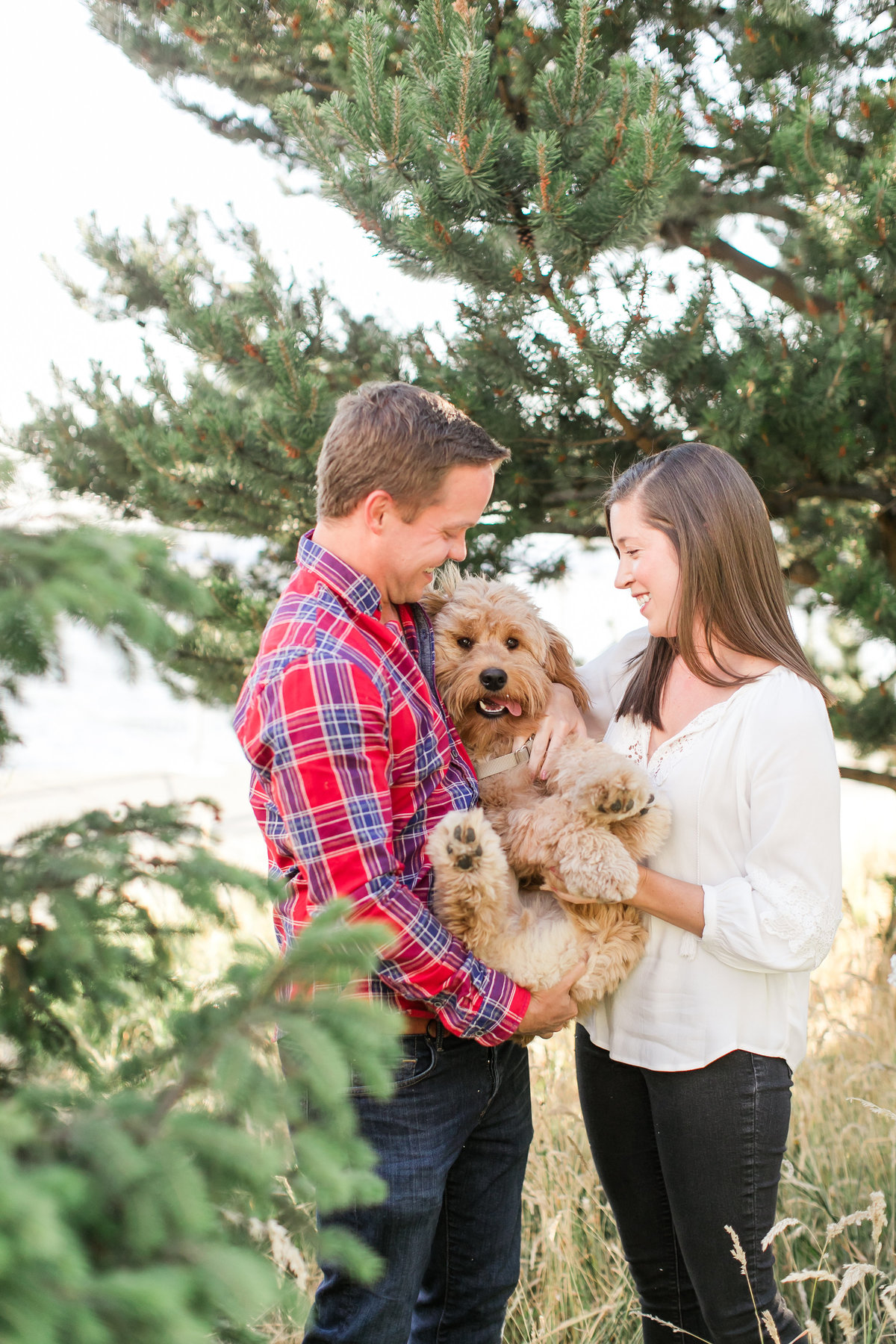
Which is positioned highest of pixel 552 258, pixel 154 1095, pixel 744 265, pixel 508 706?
pixel 744 265

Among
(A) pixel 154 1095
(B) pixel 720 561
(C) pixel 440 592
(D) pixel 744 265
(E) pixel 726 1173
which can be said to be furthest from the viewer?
(D) pixel 744 265

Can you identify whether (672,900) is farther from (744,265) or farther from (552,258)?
(744,265)

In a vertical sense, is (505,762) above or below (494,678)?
below

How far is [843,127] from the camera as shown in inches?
156

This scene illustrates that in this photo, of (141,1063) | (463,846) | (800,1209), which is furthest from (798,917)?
(800,1209)

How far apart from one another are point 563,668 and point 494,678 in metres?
0.35

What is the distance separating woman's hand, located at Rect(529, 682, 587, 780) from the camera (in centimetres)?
251

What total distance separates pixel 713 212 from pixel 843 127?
24.3 inches

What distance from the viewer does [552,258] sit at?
331 cm

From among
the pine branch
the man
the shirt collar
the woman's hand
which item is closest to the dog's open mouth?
the woman's hand

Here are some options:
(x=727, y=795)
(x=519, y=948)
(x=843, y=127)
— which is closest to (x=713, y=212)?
(x=843, y=127)

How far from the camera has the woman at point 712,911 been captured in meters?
2.03

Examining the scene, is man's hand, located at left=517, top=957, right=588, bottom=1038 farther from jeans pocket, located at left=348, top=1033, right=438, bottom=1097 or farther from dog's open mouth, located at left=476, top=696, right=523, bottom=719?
dog's open mouth, located at left=476, top=696, right=523, bottom=719

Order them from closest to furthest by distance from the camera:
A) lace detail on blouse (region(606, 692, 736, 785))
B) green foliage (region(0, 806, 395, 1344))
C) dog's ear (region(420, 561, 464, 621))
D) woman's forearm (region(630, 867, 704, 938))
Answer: green foliage (region(0, 806, 395, 1344)) → woman's forearm (region(630, 867, 704, 938)) → lace detail on blouse (region(606, 692, 736, 785)) → dog's ear (region(420, 561, 464, 621))
